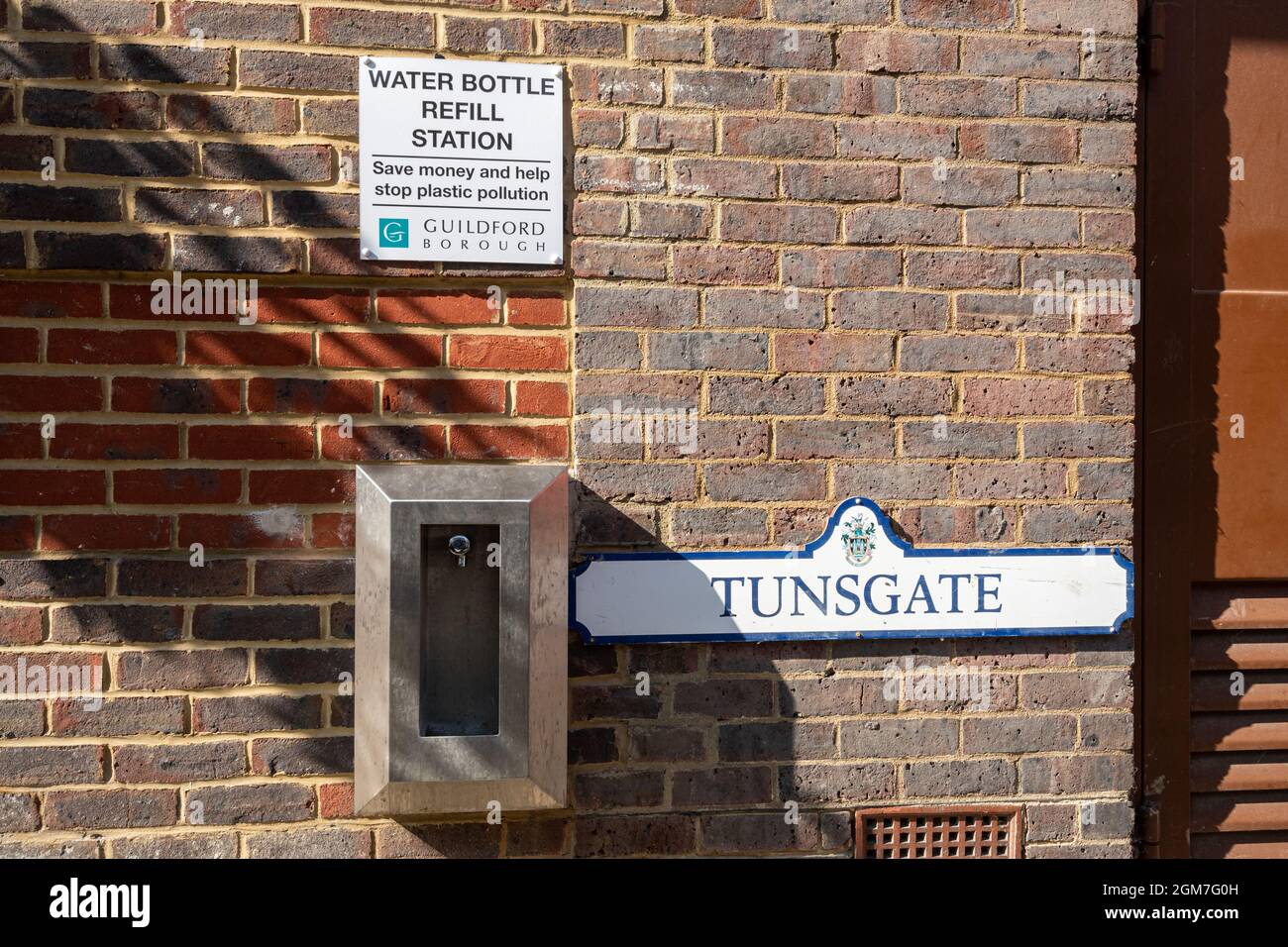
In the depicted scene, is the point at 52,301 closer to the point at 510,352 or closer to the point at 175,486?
the point at 175,486

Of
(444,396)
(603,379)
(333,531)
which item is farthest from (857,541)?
(333,531)

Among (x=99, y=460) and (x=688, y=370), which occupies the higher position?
(x=688, y=370)

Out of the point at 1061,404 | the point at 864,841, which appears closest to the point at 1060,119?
the point at 1061,404

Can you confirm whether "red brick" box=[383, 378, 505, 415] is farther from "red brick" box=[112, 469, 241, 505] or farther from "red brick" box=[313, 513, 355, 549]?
"red brick" box=[112, 469, 241, 505]

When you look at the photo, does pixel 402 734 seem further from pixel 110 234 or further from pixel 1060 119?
pixel 1060 119

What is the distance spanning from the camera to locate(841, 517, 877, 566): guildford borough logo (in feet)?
8.13

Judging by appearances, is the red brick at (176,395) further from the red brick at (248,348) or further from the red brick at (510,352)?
the red brick at (510,352)

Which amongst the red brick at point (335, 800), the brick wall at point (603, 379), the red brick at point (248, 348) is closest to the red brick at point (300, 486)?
the brick wall at point (603, 379)

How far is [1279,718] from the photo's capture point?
9.26ft

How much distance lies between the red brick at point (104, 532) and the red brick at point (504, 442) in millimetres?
715

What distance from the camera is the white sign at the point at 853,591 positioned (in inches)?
95.2

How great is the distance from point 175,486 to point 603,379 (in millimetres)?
1053

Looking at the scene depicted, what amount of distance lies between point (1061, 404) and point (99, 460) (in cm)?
240

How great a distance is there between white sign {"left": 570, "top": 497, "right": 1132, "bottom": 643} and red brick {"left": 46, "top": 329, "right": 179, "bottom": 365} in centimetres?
112
